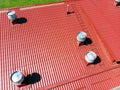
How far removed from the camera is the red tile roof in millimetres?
20172

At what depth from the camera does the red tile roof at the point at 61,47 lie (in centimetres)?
2017

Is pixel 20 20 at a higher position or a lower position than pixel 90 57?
higher

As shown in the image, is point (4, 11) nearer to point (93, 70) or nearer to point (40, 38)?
point (40, 38)

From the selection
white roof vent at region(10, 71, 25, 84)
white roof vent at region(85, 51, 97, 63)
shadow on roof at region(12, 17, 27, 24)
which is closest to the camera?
A: white roof vent at region(10, 71, 25, 84)

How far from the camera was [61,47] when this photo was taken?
22156 millimetres

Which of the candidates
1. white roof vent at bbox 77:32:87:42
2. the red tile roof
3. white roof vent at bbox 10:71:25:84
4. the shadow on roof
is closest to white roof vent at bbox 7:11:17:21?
the shadow on roof

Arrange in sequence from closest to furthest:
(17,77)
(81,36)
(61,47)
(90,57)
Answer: (17,77)
(90,57)
(81,36)
(61,47)

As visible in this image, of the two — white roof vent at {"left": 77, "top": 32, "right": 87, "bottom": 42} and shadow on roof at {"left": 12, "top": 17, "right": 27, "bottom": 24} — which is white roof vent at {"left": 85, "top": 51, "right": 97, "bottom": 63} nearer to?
white roof vent at {"left": 77, "top": 32, "right": 87, "bottom": 42}

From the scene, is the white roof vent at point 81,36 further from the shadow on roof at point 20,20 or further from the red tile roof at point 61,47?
the shadow on roof at point 20,20

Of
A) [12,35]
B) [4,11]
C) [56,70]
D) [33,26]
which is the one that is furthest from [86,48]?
[4,11]

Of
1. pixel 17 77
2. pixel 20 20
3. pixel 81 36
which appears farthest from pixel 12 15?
pixel 81 36

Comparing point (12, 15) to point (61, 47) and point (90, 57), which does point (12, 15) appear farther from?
point (90, 57)

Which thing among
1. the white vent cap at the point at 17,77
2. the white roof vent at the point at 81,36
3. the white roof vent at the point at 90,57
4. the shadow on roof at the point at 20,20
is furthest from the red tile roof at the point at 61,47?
the white vent cap at the point at 17,77

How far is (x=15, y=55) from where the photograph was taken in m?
21.3
